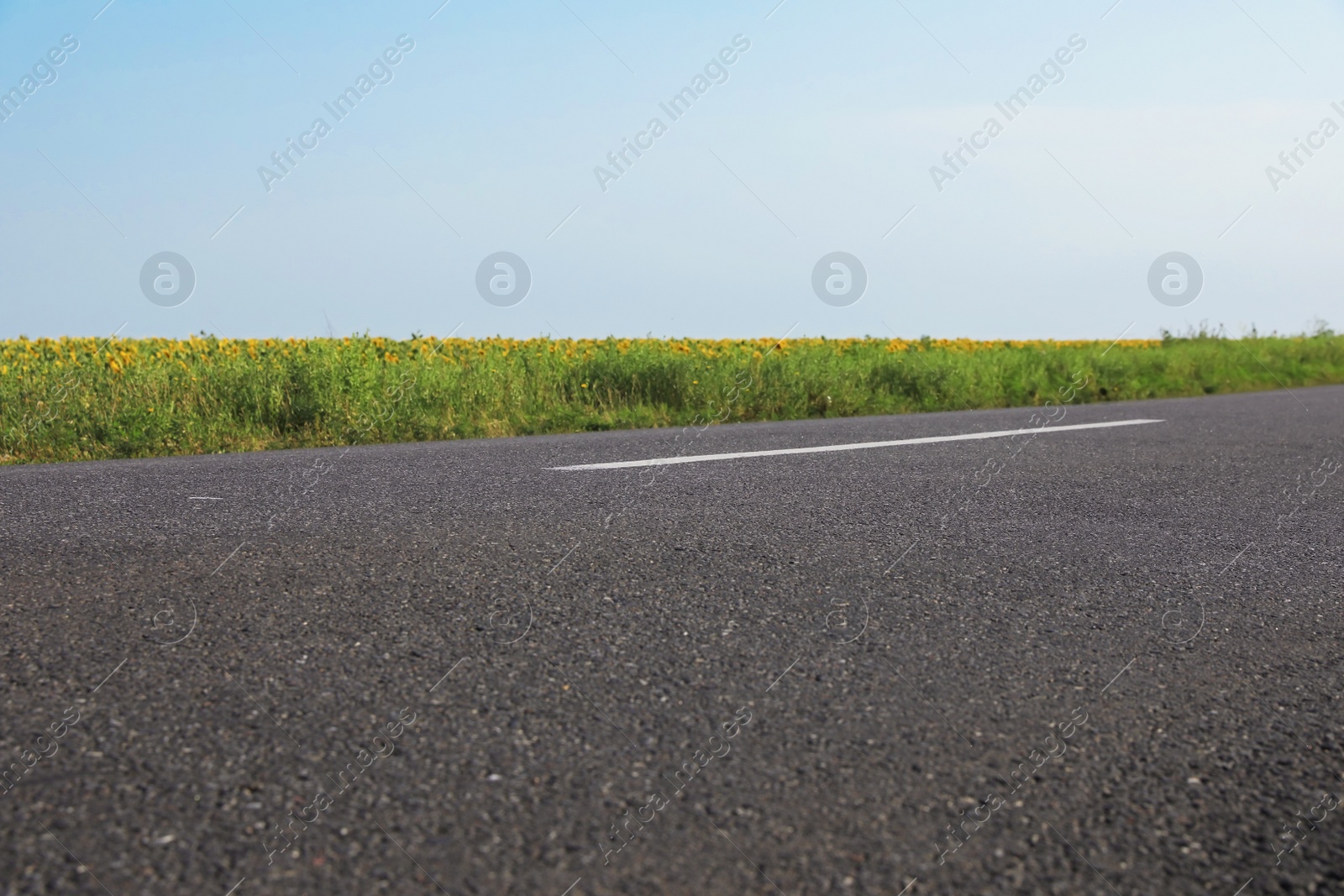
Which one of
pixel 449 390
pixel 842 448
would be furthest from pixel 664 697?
pixel 449 390

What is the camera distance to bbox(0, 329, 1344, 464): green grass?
25.7 ft

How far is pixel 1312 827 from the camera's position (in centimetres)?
189

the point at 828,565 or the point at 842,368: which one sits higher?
the point at 842,368

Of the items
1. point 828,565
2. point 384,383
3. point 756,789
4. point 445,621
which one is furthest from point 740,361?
point 756,789

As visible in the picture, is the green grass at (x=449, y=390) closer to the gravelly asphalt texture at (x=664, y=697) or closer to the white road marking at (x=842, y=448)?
the white road marking at (x=842, y=448)

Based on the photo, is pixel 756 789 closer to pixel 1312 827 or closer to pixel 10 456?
pixel 1312 827

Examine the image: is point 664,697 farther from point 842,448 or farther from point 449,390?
point 449,390

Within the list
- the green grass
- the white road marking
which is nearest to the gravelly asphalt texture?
the white road marking

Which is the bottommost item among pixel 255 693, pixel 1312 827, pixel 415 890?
pixel 1312 827

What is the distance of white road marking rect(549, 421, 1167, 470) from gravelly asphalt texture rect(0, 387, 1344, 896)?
111 cm

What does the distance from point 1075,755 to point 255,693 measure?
1.77m

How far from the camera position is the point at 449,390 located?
9.35m

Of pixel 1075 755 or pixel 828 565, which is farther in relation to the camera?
pixel 828 565

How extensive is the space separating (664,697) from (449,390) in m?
7.34
